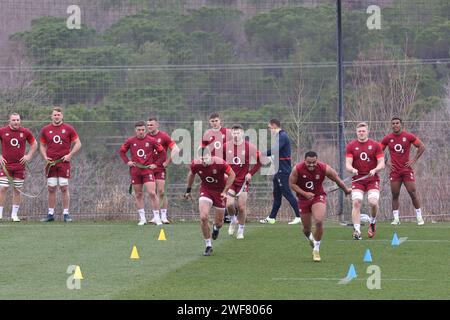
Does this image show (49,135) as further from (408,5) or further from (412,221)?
(408,5)

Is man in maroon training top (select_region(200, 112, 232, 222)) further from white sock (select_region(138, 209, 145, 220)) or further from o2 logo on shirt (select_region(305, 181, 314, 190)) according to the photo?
white sock (select_region(138, 209, 145, 220))

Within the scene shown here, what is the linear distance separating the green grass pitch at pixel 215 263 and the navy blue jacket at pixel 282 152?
4.42 feet

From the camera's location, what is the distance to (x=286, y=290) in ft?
43.7

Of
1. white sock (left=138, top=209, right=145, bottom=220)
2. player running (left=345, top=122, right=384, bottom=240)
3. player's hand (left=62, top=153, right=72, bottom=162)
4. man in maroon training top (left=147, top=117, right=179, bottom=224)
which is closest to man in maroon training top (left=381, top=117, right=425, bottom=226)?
player running (left=345, top=122, right=384, bottom=240)

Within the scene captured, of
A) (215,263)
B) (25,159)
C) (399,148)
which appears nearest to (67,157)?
(25,159)

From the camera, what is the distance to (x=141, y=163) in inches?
926

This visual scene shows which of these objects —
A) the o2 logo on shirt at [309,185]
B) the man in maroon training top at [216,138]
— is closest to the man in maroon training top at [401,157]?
the man in maroon training top at [216,138]

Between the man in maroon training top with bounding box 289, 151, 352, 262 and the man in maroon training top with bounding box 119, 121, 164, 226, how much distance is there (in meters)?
7.07

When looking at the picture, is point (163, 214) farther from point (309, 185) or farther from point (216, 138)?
point (309, 185)

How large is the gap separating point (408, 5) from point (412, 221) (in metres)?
6.57

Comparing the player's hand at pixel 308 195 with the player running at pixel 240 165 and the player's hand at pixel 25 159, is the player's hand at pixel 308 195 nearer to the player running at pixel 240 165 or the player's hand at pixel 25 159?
the player running at pixel 240 165

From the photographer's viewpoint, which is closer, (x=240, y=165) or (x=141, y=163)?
(x=240, y=165)

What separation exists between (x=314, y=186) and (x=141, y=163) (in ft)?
24.4
